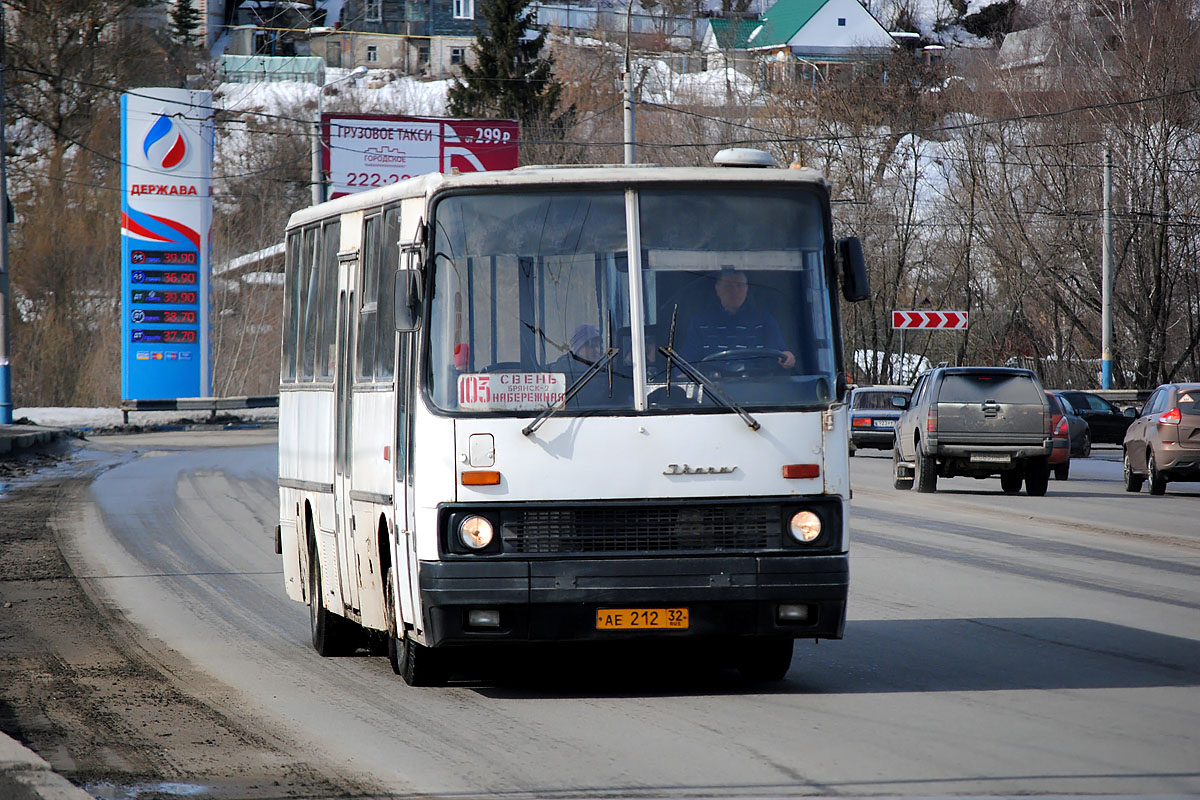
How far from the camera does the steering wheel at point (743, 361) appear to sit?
27.0 feet

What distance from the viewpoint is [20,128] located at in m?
57.7

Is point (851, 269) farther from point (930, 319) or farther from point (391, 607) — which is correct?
point (930, 319)

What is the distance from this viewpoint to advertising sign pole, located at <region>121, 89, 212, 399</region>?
47938mm

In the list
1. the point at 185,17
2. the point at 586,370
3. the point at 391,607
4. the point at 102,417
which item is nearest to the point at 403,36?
the point at 185,17

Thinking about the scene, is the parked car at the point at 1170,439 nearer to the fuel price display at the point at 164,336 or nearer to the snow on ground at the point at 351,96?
the fuel price display at the point at 164,336

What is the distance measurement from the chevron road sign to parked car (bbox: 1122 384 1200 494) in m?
16.6

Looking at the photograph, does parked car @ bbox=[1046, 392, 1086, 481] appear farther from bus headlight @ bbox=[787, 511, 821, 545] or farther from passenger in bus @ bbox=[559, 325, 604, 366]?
passenger in bus @ bbox=[559, 325, 604, 366]

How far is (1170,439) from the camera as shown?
79.0 feet

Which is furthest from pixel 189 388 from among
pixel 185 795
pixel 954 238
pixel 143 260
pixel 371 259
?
pixel 185 795

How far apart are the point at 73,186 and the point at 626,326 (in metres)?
54.8

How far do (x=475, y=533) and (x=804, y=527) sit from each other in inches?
63.4

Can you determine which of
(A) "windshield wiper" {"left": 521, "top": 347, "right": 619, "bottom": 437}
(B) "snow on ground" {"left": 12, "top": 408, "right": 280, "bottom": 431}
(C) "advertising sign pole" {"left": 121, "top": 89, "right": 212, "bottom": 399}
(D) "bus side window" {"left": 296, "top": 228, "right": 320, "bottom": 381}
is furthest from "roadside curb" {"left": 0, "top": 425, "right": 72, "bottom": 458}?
(A) "windshield wiper" {"left": 521, "top": 347, "right": 619, "bottom": 437}

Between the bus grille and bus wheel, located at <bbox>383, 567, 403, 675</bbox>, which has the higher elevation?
the bus grille

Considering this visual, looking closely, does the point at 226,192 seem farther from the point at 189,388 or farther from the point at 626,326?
the point at 626,326
